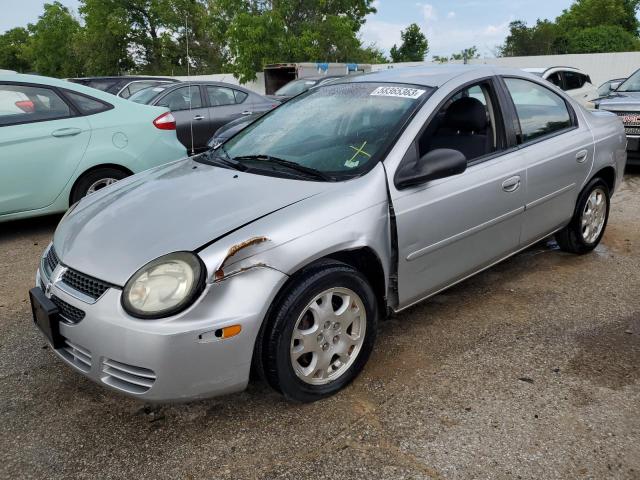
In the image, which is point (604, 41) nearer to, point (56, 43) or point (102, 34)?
point (102, 34)

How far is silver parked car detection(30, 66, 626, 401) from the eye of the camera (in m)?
2.24

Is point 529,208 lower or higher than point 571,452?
higher

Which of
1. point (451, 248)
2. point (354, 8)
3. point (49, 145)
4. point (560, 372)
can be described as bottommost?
point (560, 372)

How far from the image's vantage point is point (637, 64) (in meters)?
25.3

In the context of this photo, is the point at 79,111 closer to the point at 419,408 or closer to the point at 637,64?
the point at 419,408

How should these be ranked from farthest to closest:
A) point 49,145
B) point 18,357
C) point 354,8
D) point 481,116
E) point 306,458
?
point 354,8
point 49,145
point 481,116
point 18,357
point 306,458

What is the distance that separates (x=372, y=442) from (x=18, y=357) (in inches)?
79.8

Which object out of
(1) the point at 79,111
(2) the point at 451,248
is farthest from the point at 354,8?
(2) the point at 451,248

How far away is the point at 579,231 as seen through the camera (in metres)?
4.45

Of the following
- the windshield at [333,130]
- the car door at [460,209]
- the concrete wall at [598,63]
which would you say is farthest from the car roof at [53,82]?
the concrete wall at [598,63]

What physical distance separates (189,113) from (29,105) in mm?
4452

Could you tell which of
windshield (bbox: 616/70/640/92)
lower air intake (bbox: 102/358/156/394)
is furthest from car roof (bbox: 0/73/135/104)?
windshield (bbox: 616/70/640/92)

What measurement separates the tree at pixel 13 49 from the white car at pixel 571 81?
70.5 m

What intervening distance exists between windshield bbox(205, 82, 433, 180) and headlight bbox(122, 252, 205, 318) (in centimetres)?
92
